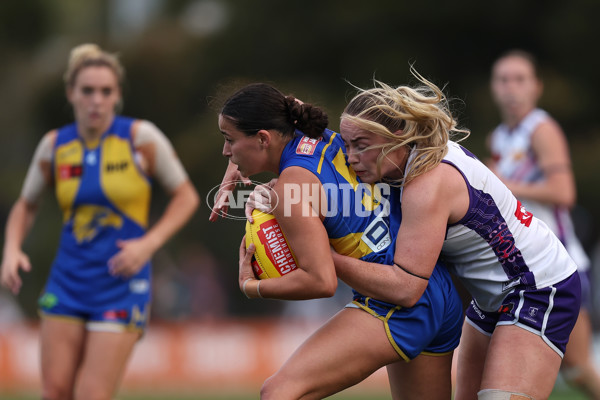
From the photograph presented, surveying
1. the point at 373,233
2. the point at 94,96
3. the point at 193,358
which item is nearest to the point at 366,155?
the point at 373,233

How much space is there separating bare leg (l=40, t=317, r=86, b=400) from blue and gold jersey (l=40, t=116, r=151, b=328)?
0.12 meters

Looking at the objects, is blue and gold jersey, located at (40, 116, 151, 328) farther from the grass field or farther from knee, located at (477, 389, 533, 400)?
the grass field

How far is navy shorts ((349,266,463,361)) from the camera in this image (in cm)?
412

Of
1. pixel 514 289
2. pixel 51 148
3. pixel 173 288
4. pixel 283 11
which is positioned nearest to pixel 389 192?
pixel 514 289

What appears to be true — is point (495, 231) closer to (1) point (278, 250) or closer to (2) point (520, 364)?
(2) point (520, 364)

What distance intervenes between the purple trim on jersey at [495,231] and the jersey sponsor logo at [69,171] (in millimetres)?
2780

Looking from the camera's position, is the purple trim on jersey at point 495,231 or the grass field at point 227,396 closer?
the purple trim on jersey at point 495,231

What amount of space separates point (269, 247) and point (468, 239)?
916 mm

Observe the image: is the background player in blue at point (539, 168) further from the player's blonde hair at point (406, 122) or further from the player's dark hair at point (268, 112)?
the player's dark hair at point (268, 112)

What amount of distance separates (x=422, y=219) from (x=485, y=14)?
17.4m

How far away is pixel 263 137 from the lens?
4250 millimetres

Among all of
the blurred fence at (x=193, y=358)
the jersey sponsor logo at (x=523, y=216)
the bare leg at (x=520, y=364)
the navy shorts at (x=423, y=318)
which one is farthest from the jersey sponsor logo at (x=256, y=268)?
the blurred fence at (x=193, y=358)

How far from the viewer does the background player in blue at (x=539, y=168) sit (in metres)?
6.23

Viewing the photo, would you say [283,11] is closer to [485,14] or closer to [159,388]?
[485,14]
